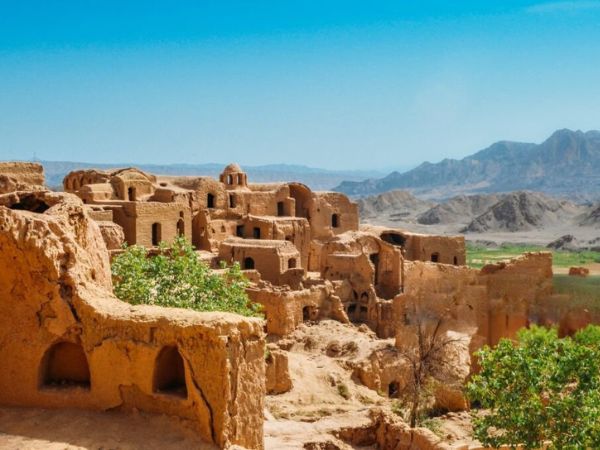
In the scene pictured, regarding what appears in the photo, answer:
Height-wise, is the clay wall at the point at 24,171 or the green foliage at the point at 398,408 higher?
the clay wall at the point at 24,171

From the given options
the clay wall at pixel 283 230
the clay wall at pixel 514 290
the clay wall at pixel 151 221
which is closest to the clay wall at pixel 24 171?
the clay wall at pixel 151 221

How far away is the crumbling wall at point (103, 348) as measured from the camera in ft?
38.9

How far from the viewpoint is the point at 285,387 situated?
22547mm

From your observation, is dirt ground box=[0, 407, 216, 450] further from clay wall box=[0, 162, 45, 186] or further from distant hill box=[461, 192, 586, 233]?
distant hill box=[461, 192, 586, 233]

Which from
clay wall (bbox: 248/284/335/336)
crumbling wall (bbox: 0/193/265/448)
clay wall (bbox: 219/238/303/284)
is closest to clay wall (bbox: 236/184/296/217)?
clay wall (bbox: 219/238/303/284)

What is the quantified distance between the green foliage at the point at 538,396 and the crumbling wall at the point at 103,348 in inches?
185

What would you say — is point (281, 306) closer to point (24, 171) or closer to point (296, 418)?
point (296, 418)

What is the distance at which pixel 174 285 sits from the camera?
59.0ft

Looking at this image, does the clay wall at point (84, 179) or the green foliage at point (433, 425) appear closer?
the green foliage at point (433, 425)

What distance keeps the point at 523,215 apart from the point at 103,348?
11571 centimetres

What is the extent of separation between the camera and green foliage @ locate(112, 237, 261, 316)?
1673cm

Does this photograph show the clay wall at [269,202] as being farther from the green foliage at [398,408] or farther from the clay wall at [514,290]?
the green foliage at [398,408]

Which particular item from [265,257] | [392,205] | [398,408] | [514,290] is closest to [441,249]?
[514,290]

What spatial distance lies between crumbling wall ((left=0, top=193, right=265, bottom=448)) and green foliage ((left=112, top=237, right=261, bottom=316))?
3.74m
